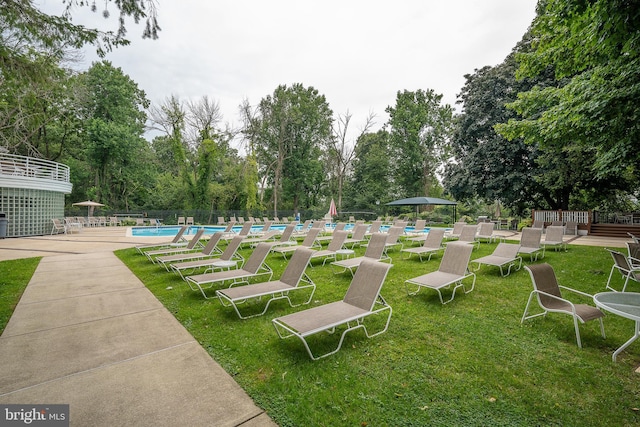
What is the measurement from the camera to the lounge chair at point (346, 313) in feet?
10.1

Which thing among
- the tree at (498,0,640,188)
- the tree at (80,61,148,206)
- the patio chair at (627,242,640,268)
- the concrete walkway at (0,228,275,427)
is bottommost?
the concrete walkway at (0,228,275,427)

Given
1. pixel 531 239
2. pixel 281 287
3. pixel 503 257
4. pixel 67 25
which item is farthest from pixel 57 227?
pixel 531 239

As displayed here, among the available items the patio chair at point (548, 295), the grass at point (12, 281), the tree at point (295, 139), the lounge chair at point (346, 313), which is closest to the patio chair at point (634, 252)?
the patio chair at point (548, 295)

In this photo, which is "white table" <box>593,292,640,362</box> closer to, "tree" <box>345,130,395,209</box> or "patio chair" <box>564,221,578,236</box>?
"patio chair" <box>564,221,578,236</box>

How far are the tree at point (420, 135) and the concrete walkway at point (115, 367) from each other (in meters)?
35.6

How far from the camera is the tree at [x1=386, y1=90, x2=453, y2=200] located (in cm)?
3612

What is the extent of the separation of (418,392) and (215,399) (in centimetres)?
171

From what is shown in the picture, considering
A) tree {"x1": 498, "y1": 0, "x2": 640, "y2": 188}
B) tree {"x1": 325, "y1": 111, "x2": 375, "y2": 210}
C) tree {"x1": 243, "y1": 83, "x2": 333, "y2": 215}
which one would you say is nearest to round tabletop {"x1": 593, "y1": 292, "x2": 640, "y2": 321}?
tree {"x1": 498, "y1": 0, "x2": 640, "y2": 188}

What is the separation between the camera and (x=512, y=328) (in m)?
3.79

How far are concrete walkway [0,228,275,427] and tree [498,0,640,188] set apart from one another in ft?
20.9

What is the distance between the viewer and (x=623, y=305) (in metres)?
3.04

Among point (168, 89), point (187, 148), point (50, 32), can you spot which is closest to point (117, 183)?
point (187, 148)

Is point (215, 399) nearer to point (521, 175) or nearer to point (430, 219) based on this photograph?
point (521, 175)

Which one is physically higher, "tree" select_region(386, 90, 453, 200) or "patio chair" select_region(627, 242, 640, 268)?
"tree" select_region(386, 90, 453, 200)
